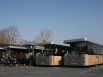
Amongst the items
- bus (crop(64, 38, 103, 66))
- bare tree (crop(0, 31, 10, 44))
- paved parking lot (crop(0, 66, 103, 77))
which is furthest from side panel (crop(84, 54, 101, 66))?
bare tree (crop(0, 31, 10, 44))

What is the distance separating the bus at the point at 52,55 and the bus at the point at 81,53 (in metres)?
1.10

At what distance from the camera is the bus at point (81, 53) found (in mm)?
24645

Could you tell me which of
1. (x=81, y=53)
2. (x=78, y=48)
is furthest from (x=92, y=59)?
(x=78, y=48)

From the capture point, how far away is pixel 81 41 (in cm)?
2519

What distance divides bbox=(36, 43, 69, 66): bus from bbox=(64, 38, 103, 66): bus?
1096 mm

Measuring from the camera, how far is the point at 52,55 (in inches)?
1052

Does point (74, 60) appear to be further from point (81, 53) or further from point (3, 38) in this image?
point (3, 38)

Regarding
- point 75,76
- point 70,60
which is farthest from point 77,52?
point 75,76

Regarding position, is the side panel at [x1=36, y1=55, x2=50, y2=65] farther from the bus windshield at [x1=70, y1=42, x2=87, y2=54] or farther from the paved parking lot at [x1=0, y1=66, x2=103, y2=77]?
the paved parking lot at [x1=0, y1=66, x2=103, y2=77]

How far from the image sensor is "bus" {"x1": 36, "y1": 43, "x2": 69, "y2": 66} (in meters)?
26.7

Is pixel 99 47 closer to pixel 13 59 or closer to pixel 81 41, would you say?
pixel 81 41

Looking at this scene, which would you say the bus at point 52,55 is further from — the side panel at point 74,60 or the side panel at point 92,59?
the side panel at point 92,59

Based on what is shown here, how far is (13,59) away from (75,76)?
15.7 meters

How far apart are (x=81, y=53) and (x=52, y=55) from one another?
3.31 meters
